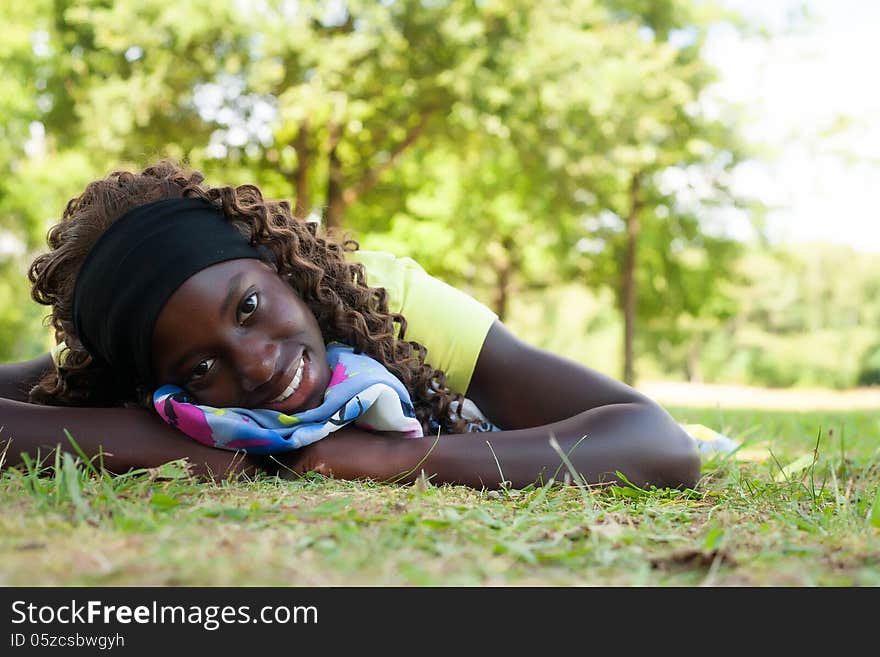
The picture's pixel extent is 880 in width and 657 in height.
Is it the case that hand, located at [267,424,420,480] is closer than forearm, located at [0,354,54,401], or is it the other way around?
hand, located at [267,424,420,480]

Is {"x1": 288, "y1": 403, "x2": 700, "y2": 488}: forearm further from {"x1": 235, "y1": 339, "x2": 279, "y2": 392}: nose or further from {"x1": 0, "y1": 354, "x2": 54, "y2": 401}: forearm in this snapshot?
{"x1": 0, "y1": 354, "x2": 54, "y2": 401}: forearm

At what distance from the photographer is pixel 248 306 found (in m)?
2.75

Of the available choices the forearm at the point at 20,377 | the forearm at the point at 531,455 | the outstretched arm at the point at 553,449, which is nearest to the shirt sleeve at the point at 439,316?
the outstretched arm at the point at 553,449

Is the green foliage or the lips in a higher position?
the lips

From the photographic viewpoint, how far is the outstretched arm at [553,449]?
260cm

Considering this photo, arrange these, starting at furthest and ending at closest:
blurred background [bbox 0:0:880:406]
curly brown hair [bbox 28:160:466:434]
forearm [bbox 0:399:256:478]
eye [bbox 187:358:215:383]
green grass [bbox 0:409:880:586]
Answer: blurred background [bbox 0:0:880:406] → curly brown hair [bbox 28:160:466:434] → eye [bbox 187:358:215:383] → forearm [bbox 0:399:256:478] → green grass [bbox 0:409:880:586]

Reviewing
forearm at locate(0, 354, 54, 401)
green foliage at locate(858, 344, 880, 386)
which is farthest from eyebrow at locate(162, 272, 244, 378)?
green foliage at locate(858, 344, 880, 386)

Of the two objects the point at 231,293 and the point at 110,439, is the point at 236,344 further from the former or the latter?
the point at 110,439

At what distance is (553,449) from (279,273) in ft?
3.98

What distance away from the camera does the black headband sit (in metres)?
2.66

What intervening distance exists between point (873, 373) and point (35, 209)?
2856 centimetres

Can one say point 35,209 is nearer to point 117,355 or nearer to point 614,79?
point 614,79

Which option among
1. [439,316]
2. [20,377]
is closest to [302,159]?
[20,377]

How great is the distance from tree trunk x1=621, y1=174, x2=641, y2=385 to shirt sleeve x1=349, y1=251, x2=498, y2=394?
47.3 feet
